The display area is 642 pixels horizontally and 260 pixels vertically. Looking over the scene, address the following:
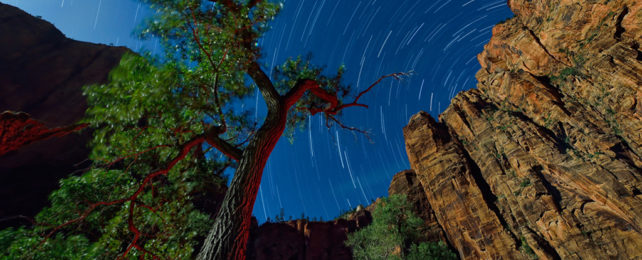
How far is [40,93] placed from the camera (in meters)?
22.9

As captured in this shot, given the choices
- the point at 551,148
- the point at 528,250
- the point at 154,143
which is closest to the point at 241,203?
the point at 154,143

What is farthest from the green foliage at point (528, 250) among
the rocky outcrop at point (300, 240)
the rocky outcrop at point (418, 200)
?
the rocky outcrop at point (300, 240)

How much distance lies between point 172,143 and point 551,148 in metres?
48.7

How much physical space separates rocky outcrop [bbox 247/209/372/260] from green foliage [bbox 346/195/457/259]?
458 cm

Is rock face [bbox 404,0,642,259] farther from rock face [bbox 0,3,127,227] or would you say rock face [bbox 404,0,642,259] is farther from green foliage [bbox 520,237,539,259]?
rock face [bbox 0,3,127,227]

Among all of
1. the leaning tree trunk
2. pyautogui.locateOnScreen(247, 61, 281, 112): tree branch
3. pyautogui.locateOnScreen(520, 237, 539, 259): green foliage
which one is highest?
pyautogui.locateOnScreen(520, 237, 539, 259): green foliage

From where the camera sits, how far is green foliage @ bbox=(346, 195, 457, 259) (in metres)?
31.5

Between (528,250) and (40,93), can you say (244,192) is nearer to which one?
(40,93)

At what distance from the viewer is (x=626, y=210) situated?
84.7ft

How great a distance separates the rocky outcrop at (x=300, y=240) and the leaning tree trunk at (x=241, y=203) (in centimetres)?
3990

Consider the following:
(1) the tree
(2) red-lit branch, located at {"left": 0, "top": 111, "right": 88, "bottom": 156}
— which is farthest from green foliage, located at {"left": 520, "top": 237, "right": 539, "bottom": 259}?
(2) red-lit branch, located at {"left": 0, "top": 111, "right": 88, "bottom": 156}

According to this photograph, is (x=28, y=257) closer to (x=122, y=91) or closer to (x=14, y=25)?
(x=122, y=91)

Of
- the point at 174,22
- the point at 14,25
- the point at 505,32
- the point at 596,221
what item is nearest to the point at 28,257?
the point at 174,22

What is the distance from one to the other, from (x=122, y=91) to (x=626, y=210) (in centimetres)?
4420
